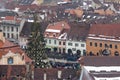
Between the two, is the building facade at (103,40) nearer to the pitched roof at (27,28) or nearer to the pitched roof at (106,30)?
the pitched roof at (106,30)

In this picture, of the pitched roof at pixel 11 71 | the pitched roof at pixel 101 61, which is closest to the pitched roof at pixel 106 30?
the pitched roof at pixel 101 61

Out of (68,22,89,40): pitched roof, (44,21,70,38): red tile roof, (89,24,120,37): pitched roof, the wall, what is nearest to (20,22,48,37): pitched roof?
(44,21,70,38): red tile roof

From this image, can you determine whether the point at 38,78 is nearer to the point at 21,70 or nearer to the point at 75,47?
the point at 21,70

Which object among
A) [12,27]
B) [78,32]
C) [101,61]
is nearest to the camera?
[101,61]

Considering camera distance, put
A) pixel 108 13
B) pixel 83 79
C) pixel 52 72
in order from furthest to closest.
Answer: pixel 108 13
pixel 52 72
pixel 83 79

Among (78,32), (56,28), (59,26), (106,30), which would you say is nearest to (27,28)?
(56,28)

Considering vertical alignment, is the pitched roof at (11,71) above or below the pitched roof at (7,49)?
below

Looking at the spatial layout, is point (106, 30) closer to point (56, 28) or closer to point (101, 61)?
A: point (56, 28)

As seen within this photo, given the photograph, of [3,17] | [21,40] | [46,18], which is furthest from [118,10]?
[21,40]

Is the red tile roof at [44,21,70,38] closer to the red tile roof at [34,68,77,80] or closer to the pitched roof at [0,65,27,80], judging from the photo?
the red tile roof at [34,68,77,80]
